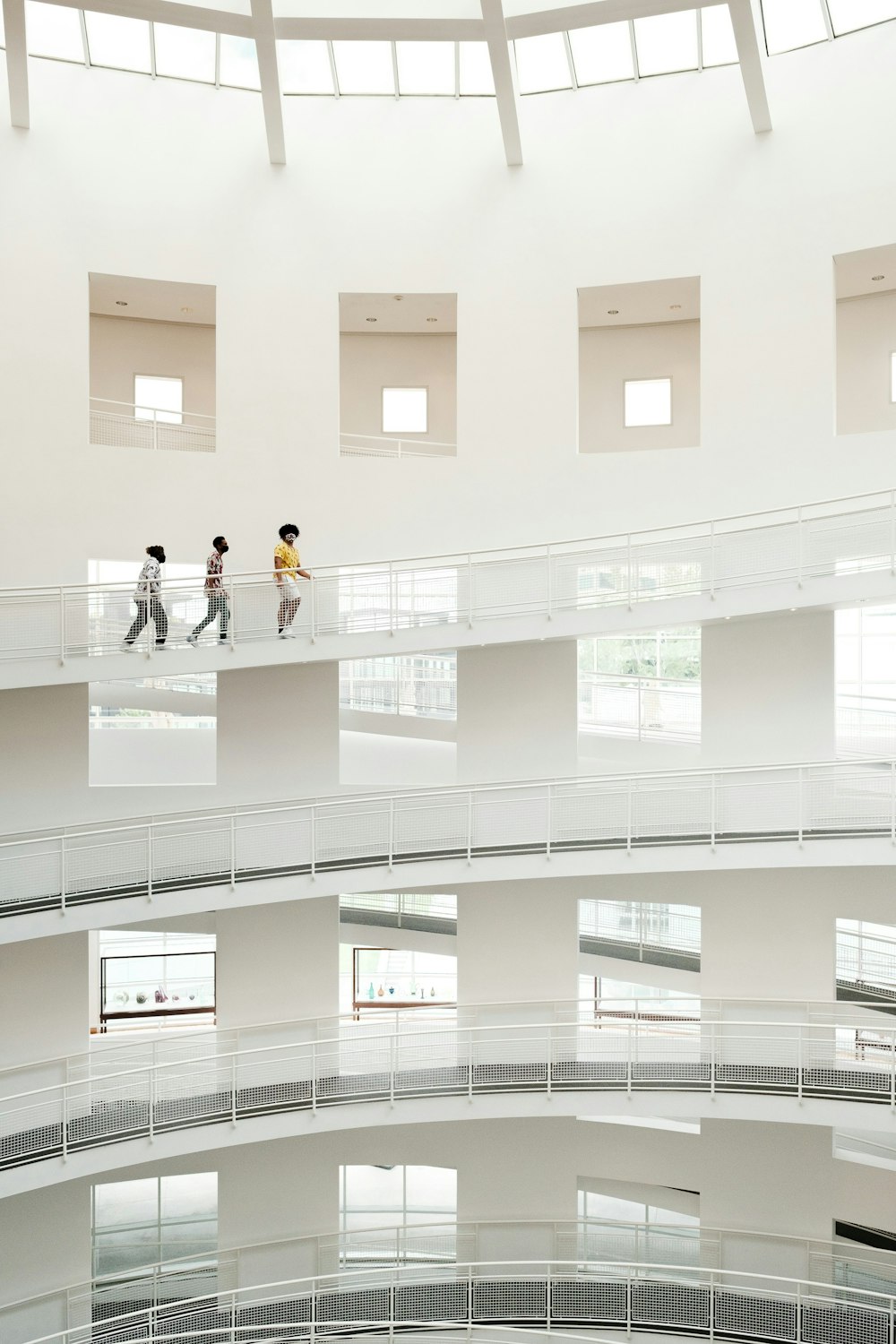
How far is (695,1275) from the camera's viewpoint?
14391 millimetres

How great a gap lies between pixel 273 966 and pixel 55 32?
13574 mm

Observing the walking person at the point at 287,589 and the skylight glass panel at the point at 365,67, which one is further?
the skylight glass panel at the point at 365,67

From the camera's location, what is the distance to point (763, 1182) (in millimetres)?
14898

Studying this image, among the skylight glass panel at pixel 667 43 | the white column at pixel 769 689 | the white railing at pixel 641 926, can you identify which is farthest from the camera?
the white railing at pixel 641 926

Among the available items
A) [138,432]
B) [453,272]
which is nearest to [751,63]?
[453,272]

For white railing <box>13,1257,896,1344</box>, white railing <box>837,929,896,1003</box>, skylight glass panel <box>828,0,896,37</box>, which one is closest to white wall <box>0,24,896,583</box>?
skylight glass panel <box>828,0,896,37</box>

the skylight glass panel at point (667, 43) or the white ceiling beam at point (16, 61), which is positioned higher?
the skylight glass panel at point (667, 43)

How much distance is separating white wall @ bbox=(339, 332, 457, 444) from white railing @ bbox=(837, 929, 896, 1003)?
1011 cm

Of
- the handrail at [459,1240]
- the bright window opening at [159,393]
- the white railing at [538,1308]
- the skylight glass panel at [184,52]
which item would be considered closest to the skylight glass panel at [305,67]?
the skylight glass panel at [184,52]

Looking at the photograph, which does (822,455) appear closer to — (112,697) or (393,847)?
(393,847)

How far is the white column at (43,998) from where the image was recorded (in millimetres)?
14641

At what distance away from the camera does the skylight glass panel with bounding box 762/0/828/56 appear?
15758 mm

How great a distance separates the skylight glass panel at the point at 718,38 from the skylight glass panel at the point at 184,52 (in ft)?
23.2

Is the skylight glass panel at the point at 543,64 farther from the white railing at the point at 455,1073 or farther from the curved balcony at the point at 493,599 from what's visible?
the white railing at the point at 455,1073
